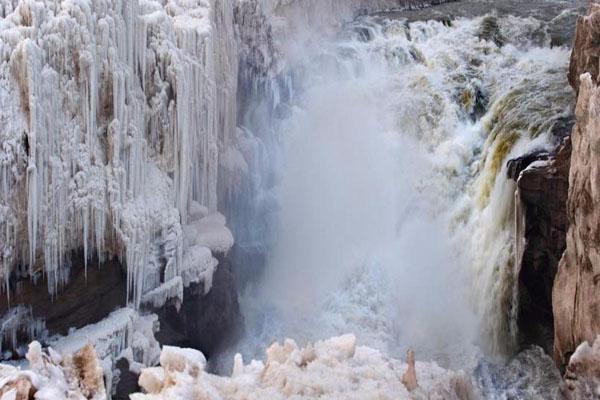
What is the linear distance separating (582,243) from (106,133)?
16.2ft

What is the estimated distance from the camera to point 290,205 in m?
→ 11.4

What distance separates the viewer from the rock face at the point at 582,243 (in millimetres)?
5527

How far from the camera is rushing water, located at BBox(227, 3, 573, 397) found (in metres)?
8.91

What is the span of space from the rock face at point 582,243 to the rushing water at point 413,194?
5.26 ft

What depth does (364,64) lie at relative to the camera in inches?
500

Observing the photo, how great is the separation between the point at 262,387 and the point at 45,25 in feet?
15.3

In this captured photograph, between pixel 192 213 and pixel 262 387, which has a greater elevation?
pixel 262 387

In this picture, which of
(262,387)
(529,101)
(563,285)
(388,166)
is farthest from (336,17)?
(262,387)

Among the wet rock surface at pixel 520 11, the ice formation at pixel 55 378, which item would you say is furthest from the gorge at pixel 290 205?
the wet rock surface at pixel 520 11

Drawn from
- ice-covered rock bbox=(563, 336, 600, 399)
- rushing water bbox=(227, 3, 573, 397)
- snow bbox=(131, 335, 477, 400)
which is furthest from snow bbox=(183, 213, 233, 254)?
ice-covered rock bbox=(563, 336, 600, 399)

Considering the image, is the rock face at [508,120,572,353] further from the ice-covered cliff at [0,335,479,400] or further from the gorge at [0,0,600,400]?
the ice-covered cliff at [0,335,479,400]

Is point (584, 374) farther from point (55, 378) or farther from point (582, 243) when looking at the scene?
point (55, 378)

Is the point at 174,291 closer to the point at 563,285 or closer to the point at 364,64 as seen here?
the point at 563,285

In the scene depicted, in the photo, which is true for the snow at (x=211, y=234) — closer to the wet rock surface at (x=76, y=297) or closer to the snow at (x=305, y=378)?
the wet rock surface at (x=76, y=297)
